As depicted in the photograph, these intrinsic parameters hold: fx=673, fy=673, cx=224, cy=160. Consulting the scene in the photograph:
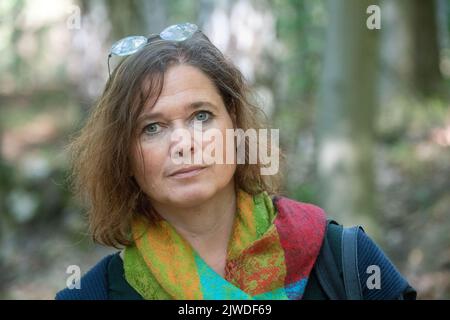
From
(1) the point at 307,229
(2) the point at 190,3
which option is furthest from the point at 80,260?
(2) the point at 190,3

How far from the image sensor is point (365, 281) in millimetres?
2205

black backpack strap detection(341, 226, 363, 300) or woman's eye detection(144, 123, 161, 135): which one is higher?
woman's eye detection(144, 123, 161, 135)

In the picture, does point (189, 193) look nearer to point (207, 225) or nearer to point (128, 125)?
point (207, 225)

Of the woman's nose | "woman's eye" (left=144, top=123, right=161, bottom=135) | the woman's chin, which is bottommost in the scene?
the woman's chin

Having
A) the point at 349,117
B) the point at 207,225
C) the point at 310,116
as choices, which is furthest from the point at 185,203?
the point at 310,116

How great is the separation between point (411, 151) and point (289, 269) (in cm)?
653

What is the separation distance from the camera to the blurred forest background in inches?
228

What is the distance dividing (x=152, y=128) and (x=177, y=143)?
0.13 meters

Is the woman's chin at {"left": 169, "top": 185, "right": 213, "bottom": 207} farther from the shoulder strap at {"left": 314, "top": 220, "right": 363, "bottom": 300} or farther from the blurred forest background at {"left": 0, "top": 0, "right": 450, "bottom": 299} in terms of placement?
the blurred forest background at {"left": 0, "top": 0, "right": 450, "bottom": 299}

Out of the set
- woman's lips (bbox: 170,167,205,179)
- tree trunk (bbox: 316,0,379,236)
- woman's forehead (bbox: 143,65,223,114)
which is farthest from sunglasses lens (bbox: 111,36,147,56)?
tree trunk (bbox: 316,0,379,236)

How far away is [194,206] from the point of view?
7.58 ft

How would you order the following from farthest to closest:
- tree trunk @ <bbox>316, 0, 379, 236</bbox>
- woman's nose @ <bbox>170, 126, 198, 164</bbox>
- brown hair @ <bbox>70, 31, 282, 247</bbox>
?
tree trunk @ <bbox>316, 0, 379, 236</bbox> < brown hair @ <bbox>70, 31, 282, 247</bbox> < woman's nose @ <bbox>170, 126, 198, 164</bbox>

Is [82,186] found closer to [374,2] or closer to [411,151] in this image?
[374,2]
